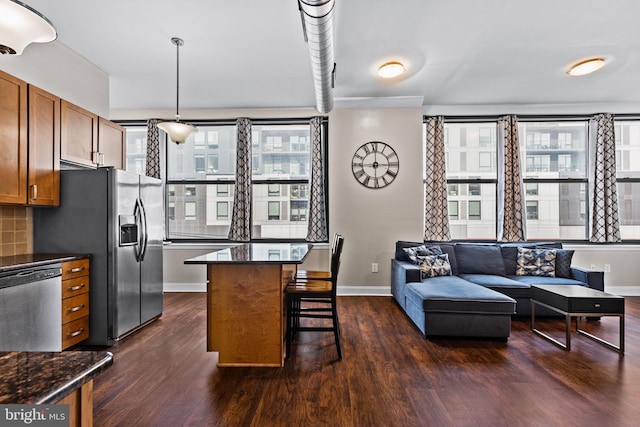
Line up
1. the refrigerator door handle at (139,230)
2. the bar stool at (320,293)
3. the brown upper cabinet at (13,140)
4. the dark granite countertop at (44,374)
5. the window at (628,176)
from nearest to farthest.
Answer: the dark granite countertop at (44,374)
the brown upper cabinet at (13,140)
the bar stool at (320,293)
the refrigerator door handle at (139,230)
the window at (628,176)

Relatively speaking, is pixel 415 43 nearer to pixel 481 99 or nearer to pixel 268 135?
pixel 481 99

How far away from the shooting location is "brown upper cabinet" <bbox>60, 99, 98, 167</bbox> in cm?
311

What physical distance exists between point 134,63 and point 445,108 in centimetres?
429

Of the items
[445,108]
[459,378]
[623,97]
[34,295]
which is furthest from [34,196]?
[623,97]

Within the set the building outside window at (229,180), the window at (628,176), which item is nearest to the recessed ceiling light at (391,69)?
the building outside window at (229,180)

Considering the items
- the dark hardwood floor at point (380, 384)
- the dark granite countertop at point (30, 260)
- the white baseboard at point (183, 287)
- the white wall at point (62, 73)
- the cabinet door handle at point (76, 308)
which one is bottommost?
the dark hardwood floor at point (380, 384)

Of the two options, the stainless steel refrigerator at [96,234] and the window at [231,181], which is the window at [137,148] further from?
the stainless steel refrigerator at [96,234]

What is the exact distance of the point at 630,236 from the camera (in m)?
5.14

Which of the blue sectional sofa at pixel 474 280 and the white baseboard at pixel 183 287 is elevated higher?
the blue sectional sofa at pixel 474 280

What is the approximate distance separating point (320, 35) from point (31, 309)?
9.87 ft

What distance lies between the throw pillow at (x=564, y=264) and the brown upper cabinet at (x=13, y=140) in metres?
5.77

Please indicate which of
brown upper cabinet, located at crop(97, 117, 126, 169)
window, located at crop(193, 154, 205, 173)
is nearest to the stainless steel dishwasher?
brown upper cabinet, located at crop(97, 117, 126, 169)

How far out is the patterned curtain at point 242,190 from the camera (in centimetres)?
523

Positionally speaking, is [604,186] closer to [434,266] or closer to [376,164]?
[434,266]
